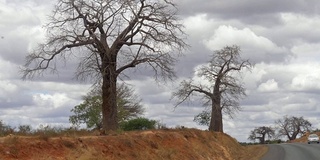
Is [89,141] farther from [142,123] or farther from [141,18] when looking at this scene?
[142,123]

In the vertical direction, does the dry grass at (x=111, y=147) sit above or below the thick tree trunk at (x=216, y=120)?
below

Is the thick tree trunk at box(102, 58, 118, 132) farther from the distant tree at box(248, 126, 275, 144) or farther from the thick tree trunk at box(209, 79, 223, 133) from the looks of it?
the distant tree at box(248, 126, 275, 144)

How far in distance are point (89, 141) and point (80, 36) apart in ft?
36.3

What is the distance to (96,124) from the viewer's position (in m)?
65.6

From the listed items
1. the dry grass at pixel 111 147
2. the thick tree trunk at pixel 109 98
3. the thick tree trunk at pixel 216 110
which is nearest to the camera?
the dry grass at pixel 111 147

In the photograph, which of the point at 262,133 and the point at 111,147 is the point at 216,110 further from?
the point at 262,133

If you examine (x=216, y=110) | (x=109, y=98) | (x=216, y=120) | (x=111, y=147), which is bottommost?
(x=111, y=147)

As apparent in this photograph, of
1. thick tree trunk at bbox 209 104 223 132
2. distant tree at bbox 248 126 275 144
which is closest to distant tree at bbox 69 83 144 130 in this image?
thick tree trunk at bbox 209 104 223 132

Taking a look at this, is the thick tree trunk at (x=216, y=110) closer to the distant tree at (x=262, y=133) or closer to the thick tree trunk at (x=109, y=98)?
the thick tree trunk at (x=109, y=98)

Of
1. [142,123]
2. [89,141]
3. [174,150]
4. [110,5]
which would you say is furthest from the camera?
[142,123]

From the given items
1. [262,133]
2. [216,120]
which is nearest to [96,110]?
[216,120]

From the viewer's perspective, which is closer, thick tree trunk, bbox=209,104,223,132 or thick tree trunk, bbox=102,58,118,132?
thick tree trunk, bbox=102,58,118,132

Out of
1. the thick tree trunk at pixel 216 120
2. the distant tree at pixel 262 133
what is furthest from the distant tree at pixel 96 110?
the distant tree at pixel 262 133

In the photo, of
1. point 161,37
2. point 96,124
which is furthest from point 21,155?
point 96,124
